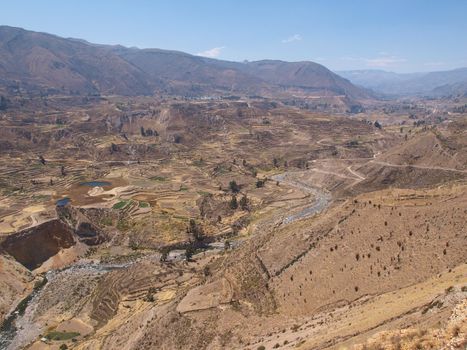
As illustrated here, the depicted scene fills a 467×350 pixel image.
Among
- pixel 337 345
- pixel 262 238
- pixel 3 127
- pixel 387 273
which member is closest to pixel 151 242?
pixel 262 238

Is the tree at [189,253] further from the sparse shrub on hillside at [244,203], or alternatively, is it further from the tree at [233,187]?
the tree at [233,187]

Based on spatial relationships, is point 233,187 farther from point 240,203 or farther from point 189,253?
point 189,253

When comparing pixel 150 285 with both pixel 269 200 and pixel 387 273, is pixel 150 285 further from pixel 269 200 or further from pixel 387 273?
pixel 269 200

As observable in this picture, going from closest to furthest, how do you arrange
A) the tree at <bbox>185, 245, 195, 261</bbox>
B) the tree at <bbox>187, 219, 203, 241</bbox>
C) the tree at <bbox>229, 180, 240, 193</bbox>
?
the tree at <bbox>185, 245, 195, 261</bbox> < the tree at <bbox>187, 219, 203, 241</bbox> < the tree at <bbox>229, 180, 240, 193</bbox>

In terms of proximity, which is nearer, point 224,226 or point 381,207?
point 381,207

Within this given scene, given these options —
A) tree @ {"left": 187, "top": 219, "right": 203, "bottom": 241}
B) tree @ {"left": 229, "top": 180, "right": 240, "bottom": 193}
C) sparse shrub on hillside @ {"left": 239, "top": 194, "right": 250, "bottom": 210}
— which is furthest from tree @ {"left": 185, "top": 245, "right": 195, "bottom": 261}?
tree @ {"left": 229, "top": 180, "right": 240, "bottom": 193}

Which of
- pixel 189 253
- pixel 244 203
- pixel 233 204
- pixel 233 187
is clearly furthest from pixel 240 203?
pixel 189 253

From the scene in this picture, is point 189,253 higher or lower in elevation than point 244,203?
lower

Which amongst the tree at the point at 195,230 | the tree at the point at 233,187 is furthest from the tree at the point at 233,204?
the tree at the point at 195,230

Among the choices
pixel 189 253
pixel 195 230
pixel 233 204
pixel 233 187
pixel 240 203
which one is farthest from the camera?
pixel 233 187

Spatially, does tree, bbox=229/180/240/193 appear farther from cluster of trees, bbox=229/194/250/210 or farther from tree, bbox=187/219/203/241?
tree, bbox=187/219/203/241

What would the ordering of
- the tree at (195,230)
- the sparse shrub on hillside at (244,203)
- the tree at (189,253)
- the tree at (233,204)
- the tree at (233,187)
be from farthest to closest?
the tree at (233,187) < the sparse shrub on hillside at (244,203) < the tree at (233,204) < the tree at (195,230) < the tree at (189,253)
